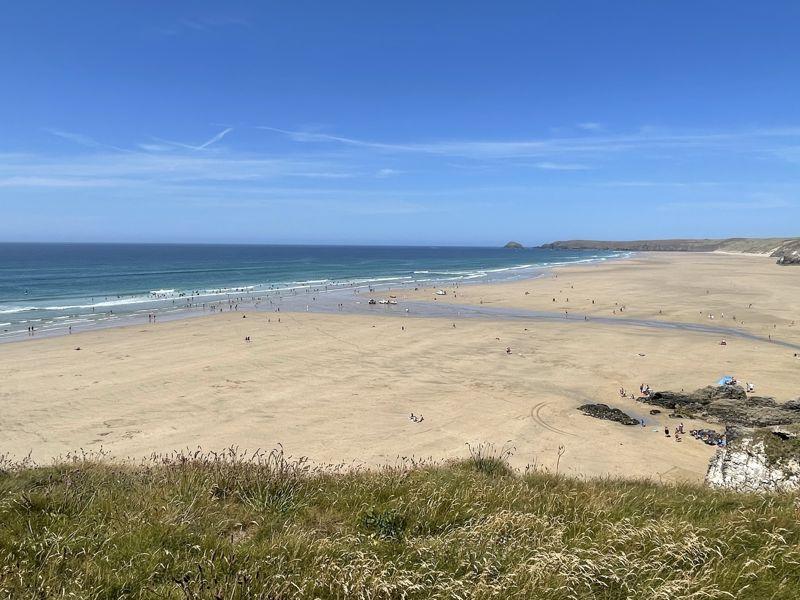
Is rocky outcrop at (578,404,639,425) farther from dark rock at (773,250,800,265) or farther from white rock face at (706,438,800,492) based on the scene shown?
dark rock at (773,250,800,265)

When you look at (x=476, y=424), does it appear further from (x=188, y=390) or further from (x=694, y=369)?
(x=694, y=369)

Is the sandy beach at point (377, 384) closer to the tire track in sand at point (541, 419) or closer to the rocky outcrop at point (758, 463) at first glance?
the tire track in sand at point (541, 419)

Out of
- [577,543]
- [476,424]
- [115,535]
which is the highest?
[115,535]

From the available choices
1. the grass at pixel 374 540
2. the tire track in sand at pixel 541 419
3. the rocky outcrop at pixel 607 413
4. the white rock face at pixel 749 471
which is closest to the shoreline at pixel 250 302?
the tire track in sand at pixel 541 419

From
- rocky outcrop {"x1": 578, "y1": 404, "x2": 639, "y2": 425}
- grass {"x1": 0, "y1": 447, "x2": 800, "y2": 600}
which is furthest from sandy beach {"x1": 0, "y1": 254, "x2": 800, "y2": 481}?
grass {"x1": 0, "y1": 447, "x2": 800, "y2": 600}

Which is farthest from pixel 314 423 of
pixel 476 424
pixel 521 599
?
pixel 521 599
